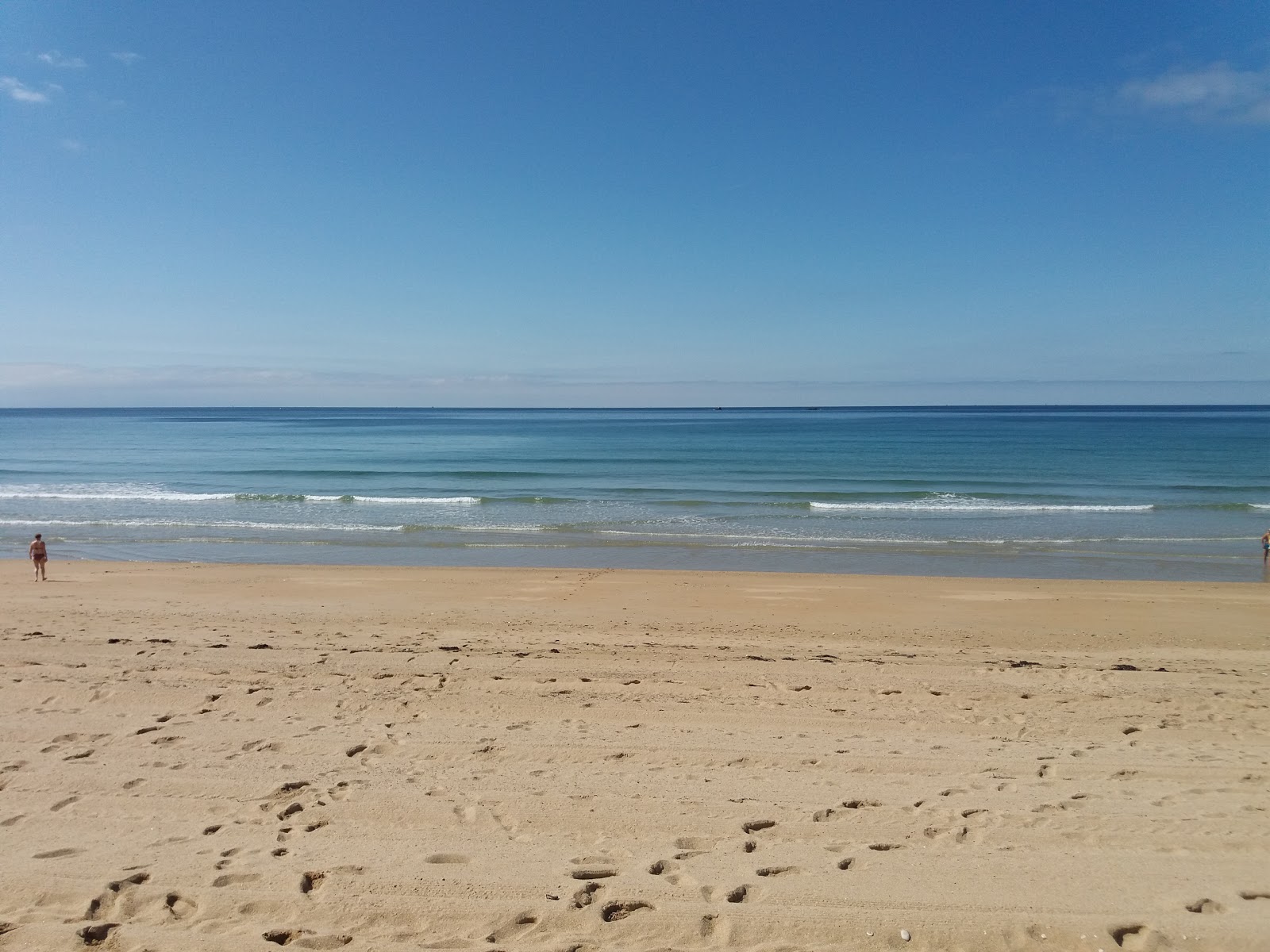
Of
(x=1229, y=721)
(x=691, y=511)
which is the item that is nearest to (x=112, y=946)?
(x=1229, y=721)

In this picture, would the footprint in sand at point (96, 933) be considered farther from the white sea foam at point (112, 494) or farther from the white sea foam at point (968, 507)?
the white sea foam at point (112, 494)

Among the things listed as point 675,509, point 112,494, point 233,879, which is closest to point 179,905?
point 233,879

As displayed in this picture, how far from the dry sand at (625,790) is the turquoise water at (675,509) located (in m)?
9.43

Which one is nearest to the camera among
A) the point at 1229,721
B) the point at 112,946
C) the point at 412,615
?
the point at 112,946

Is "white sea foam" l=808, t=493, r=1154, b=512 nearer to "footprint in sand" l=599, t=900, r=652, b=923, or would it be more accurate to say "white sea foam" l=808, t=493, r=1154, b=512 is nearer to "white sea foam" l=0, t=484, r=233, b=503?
"white sea foam" l=0, t=484, r=233, b=503

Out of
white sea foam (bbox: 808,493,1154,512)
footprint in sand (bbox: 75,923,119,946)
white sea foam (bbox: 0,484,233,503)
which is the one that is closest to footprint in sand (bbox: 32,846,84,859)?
footprint in sand (bbox: 75,923,119,946)

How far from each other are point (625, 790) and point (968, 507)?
2612 centimetres

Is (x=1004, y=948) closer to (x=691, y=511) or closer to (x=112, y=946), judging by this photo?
(x=112, y=946)

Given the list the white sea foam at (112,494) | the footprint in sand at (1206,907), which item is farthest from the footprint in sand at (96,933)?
the white sea foam at (112,494)

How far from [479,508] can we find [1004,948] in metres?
26.7

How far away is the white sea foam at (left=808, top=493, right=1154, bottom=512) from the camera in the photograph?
1104 inches

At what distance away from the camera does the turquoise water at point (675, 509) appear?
2025 centimetres

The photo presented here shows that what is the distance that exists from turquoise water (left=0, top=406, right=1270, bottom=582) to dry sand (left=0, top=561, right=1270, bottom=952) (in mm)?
9427

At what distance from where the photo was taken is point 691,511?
28.2 m
